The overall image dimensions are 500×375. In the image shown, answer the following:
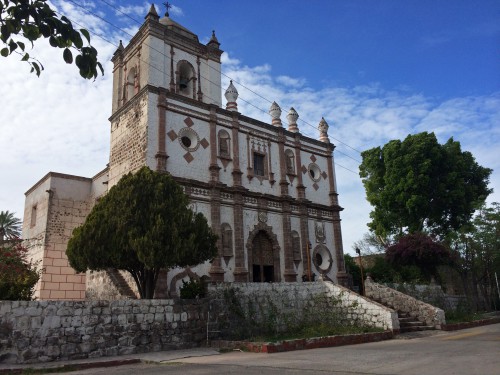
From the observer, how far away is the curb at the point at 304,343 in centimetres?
1237

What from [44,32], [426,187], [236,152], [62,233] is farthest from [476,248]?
[44,32]

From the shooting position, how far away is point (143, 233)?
47.6 feet

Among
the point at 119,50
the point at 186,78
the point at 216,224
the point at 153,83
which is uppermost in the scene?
the point at 119,50

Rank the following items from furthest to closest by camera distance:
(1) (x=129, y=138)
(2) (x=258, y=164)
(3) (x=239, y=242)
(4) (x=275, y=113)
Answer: (4) (x=275, y=113) < (2) (x=258, y=164) < (1) (x=129, y=138) < (3) (x=239, y=242)

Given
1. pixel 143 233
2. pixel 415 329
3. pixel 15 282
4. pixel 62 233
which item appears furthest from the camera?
pixel 62 233

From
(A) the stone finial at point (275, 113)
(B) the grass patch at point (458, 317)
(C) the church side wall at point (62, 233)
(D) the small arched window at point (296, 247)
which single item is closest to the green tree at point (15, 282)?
(C) the church side wall at point (62, 233)

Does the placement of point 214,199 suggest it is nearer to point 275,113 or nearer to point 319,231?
point 319,231

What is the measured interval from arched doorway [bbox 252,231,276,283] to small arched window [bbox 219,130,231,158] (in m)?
4.45

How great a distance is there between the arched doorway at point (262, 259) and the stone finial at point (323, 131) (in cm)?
886

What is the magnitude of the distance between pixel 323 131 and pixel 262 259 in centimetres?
1074

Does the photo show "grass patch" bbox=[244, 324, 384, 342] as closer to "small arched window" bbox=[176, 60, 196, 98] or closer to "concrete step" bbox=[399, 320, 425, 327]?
"concrete step" bbox=[399, 320, 425, 327]

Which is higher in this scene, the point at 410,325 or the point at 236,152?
the point at 236,152

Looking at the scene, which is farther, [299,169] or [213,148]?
[299,169]

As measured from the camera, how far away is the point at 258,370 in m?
8.47
